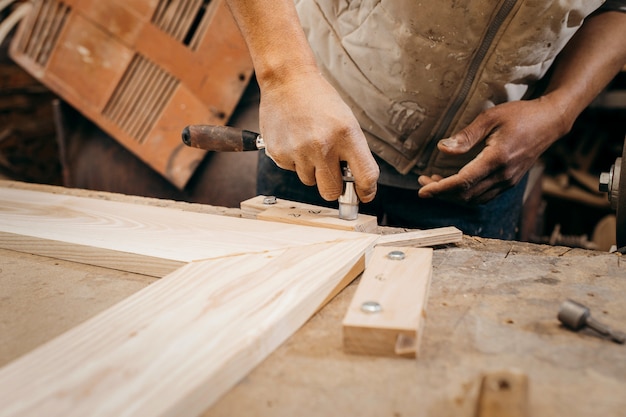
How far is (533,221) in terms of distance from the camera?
282 centimetres

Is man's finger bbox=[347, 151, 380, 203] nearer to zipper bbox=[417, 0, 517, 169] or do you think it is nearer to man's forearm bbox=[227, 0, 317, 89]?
man's forearm bbox=[227, 0, 317, 89]

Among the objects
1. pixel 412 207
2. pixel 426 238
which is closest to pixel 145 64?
pixel 412 207

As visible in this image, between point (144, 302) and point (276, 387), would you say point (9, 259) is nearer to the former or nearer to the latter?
point (144, 302)

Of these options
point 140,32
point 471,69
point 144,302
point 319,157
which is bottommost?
point 144,302

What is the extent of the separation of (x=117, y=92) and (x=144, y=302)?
85.1 inches

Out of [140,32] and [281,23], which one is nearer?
[281,23]

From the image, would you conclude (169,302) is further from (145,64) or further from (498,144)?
(145,64)

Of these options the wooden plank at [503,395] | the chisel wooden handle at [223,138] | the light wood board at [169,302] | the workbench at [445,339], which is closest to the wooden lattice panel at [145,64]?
the chisel wooden handle at [223,138]

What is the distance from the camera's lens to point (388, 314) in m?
0.86

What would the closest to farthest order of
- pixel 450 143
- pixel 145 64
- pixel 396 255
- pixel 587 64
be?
pixel 396 255 < pixel 450 143 < pixel 587 64 < pixel 145 64

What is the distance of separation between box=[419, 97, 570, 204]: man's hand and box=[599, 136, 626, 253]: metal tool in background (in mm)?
291

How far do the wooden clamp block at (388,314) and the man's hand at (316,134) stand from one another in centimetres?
35

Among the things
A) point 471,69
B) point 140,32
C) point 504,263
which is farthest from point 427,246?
point 140,32

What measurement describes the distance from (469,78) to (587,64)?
0.44 meters
